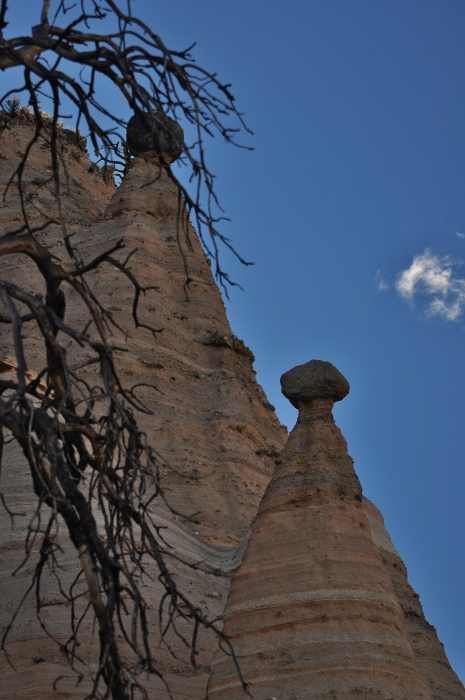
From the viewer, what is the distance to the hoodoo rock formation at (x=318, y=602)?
859cm

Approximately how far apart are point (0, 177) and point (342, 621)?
1903 cm

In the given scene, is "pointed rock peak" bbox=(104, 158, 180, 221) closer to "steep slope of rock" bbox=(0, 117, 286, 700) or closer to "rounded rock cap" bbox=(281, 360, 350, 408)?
"steep slope of rock" bbox=(0, 117, 286, 700)

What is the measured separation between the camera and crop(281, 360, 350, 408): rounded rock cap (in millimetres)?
11539

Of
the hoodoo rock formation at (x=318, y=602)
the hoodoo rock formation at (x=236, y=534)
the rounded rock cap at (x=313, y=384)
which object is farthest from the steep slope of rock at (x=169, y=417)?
the rounded rock cap at (x=313, y=384)

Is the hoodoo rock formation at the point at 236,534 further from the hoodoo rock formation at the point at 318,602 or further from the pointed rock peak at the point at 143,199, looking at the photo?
the pointed rock peak at the point at 143,199

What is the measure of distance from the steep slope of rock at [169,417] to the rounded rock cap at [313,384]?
1.54 m

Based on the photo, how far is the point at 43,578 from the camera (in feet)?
38.8

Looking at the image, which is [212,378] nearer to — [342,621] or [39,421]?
[342,621]

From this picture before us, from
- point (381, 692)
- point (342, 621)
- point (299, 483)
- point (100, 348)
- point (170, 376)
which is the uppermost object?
point (170, 376)

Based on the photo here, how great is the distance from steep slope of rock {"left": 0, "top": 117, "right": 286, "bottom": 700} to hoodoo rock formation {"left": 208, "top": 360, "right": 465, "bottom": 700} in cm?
134

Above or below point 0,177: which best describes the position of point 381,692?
below

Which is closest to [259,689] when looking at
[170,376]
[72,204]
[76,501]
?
[76,501]

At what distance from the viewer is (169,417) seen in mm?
16375

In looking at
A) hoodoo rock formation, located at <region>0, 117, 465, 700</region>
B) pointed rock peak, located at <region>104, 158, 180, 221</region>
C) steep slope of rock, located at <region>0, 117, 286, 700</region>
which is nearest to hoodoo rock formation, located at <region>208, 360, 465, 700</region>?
hoodoo rock formation, located at <region>0, 117, 465, 700</region>
